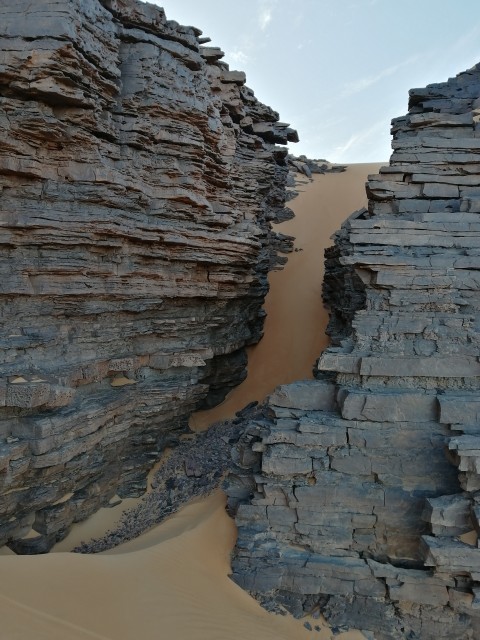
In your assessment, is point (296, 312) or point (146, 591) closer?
point (146, 591)

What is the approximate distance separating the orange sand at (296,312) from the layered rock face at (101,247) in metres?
4.07

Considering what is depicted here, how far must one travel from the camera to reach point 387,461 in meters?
7.95

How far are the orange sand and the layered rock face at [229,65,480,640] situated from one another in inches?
266

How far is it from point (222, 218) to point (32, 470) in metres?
7.46

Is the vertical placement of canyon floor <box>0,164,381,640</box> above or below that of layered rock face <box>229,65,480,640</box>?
below

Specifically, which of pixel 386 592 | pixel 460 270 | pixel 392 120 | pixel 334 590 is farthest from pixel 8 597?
pixel 392 120

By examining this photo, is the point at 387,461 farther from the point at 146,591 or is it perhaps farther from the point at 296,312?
the point at 296,312

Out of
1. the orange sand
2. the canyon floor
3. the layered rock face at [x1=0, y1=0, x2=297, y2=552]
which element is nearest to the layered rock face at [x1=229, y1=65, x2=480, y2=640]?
the canyon floor

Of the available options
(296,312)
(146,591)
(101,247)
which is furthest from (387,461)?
(296,312)

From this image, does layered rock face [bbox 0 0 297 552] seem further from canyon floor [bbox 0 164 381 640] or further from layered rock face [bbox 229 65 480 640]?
layered rock face [bbox 229 65 480 640]

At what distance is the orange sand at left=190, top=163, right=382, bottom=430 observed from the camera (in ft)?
55.0

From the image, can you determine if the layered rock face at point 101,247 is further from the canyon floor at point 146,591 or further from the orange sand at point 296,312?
the orange sand at point 296,312

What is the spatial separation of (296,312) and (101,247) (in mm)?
12382

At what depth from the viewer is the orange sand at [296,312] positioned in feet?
55.0
